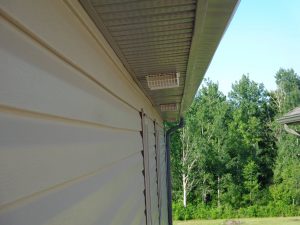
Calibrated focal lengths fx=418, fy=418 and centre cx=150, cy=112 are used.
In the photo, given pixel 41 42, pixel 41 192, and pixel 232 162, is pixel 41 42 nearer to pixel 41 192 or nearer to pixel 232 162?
pixel 41 192

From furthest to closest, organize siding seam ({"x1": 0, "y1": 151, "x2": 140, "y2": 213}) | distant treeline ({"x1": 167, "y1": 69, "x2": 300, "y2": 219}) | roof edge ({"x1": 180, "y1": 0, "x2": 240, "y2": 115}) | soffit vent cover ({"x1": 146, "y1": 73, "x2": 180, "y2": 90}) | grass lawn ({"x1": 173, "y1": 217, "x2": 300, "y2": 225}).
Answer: distant treeline ({"x1": 167, "y1": 69, "x2": 300, "y2": 219}), grass lawn ({"x1": 173, "y1": 217, "x2": 300, "y2": 225}), soffit vent cover ({"x1": 146, "y1": 73, "x2": 180, "y2": 90}), roof edge ({"x1": 180, "y1": 0, "x2": 240, "y2": 115}), siding seam ({"x1": 0, "y1": 151, "x2": 140, "y2": 213})

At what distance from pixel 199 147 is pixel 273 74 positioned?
12.2 meters

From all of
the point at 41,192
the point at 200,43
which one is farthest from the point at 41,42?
the point at 200,43

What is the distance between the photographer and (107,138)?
1.81 m

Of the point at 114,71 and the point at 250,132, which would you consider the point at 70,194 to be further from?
the point at 250,132

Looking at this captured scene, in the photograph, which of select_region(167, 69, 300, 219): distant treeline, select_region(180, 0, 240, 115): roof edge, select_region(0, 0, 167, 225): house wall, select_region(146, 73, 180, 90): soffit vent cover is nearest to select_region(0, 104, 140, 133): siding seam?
select_region(0, 0, 167, 225): house wall

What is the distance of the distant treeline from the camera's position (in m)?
25.0

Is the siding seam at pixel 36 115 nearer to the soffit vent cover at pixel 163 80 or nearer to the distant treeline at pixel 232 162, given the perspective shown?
the soffit vent cover at pixel 163 80

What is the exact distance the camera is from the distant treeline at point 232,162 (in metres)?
25.0

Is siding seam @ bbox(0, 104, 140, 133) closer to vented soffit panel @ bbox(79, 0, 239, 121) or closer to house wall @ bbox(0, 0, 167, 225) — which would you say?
house wall @ bbox(0, 0, 167, 225)

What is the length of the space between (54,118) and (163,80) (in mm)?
1872

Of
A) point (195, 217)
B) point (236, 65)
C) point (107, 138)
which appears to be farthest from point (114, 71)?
point (236, 65)

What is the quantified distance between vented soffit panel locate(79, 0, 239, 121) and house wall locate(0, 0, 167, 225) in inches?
3.0

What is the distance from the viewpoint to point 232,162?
91.2 ft
